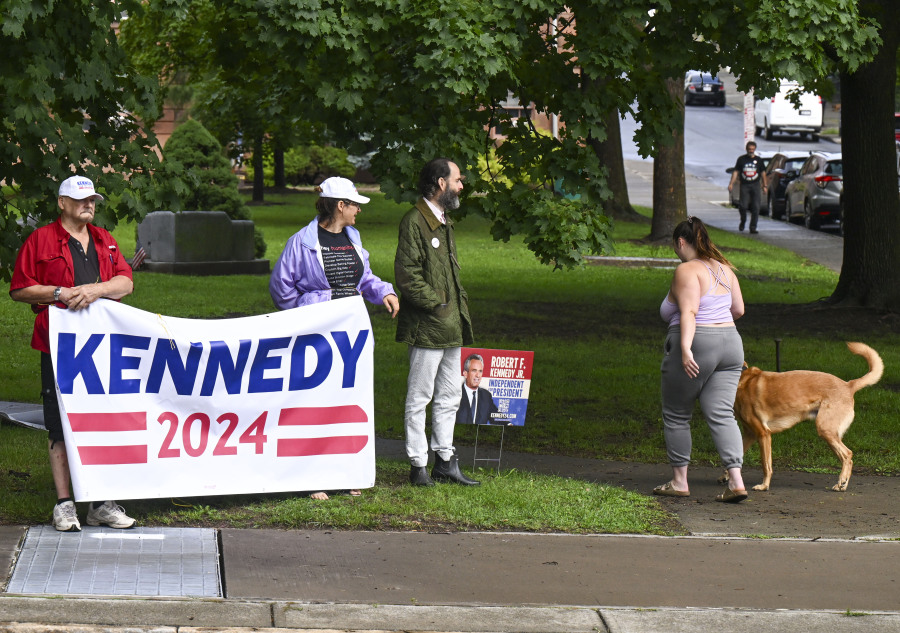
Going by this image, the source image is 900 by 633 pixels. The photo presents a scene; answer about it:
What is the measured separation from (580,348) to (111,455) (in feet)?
24.6

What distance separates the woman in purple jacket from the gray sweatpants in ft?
5.59

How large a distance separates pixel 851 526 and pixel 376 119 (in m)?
5.56

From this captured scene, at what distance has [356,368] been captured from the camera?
23.3 feet

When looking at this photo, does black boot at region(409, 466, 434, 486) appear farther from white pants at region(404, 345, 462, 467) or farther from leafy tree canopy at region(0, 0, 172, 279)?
leafy tree canopy at region(0, 0, 172, 279)

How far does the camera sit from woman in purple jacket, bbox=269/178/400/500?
7.02 metres

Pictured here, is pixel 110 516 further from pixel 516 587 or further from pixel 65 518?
pixel 516 587

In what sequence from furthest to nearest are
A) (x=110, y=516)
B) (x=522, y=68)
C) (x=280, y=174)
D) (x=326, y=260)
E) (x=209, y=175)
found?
(x=280, y=174)
(x=209, y=175)
(x=522, y=68)
(x=326, y=260)
(x=110, y=516)

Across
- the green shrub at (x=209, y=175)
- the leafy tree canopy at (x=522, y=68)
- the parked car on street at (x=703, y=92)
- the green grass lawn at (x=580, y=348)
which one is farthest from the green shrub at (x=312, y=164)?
the leafy tree canopy at (x=522, y=68)

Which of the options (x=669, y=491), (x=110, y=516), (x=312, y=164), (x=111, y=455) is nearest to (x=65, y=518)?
(x=110, y=516)

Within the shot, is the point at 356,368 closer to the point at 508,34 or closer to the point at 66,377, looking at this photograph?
the point at 66,377

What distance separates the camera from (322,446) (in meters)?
7.02

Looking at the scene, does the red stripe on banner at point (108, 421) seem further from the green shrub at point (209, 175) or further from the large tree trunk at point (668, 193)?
the large tree trunk at point (668, 193)

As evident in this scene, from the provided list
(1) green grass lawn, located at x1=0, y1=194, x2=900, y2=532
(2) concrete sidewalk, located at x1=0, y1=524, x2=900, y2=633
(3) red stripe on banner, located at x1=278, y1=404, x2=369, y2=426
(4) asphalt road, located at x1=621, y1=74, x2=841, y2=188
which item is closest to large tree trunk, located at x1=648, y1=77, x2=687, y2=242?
(1) green grass lawn, located at x1=0, y1=194, x2=900, y2=532

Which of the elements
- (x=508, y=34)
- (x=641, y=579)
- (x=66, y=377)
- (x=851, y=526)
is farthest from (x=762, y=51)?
(x=66, y=377)
